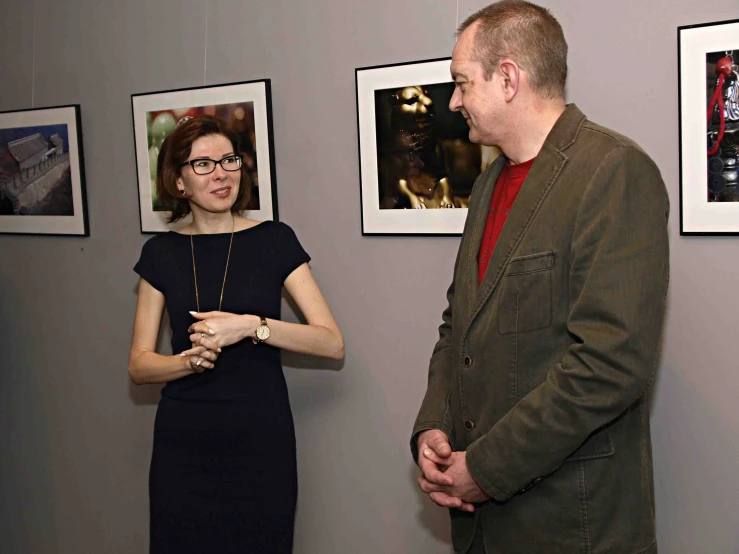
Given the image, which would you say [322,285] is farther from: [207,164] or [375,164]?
[207,164]

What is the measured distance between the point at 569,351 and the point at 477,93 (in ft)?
2.12

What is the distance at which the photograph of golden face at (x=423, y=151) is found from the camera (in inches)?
103

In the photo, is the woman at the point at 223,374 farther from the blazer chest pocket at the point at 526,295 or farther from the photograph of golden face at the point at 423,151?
the blazer chest pocket at the point at 526,295

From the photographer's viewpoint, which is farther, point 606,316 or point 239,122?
point 239,122

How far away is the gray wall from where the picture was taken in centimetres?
229

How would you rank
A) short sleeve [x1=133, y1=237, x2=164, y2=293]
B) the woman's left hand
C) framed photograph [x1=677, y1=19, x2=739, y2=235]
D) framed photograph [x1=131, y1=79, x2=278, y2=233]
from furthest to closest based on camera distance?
1. framed photograph [x1=131, y1=79, x2=278, y2=233]
2. short sleeve [x1=133, y1=237, x2=164, y2=293]
3. the woman's left hand
4. framed photograph [x1=677, y1=19, x2=739, y2=235]

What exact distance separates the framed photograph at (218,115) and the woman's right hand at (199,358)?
728 mm

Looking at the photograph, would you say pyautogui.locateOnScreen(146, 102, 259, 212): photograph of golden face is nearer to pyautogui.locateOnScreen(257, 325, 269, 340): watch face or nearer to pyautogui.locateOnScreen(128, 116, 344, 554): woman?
pyautogui.locateOnScreen(128, 116, 344, 554): woman

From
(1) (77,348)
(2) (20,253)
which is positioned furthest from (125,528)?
(2) (20,253)

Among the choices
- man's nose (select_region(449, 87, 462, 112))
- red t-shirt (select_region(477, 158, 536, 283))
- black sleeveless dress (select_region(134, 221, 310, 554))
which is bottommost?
black sleeveless dress (select_region(134, 221, 310, 554))

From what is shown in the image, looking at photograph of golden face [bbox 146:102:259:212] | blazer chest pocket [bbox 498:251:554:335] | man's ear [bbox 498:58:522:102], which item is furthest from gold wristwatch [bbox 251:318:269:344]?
man's ear [bbox 498:58:522:102]

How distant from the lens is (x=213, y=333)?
94.7 inches

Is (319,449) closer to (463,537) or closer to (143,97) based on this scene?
(463,537)

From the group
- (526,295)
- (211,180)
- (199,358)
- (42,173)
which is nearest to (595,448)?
(526,295)
